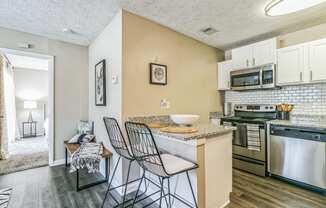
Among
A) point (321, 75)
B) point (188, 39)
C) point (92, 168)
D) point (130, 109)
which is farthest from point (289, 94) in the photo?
point (92, 168)

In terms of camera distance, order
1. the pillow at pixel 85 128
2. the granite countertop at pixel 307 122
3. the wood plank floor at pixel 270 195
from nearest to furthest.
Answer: the wood plank floor at pixel 270 195, the granite countertop at pixel 307 122, the pillow at pixel 85 128

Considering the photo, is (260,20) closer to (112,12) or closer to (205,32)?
(205,32)

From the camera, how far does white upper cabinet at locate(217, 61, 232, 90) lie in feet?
12.6

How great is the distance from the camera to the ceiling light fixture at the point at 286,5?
1.95 metres

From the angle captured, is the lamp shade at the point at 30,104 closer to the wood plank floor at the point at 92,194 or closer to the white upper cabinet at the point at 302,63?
the wood plank floor at the point at 92,194

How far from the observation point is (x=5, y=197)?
7.38 feet

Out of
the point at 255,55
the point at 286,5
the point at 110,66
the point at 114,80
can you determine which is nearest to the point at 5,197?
the point at 114,80

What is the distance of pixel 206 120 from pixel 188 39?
5.82 ft

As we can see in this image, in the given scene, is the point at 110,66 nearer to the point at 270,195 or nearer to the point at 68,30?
the point at 68,30

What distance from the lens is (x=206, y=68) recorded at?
3760 millimetres

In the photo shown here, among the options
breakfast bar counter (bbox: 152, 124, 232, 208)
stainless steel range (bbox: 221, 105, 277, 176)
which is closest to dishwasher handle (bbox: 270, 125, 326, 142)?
stainless steel range (bbox: 221, 105, 277, 176)

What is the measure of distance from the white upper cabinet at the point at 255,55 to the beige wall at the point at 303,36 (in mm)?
271

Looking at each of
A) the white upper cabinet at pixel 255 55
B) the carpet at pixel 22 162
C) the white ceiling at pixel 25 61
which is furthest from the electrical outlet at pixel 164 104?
the white ceiling at pixel 25 61

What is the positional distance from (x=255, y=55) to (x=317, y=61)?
0.95 metres
